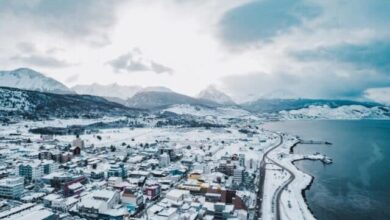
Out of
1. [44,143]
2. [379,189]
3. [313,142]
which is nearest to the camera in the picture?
[379,189]

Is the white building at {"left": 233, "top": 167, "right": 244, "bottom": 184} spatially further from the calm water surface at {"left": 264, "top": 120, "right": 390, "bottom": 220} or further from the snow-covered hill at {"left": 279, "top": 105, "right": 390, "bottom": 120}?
the snow-covered hill at {"left": 279, "top": 105, "right": 390, "bottom": 120}

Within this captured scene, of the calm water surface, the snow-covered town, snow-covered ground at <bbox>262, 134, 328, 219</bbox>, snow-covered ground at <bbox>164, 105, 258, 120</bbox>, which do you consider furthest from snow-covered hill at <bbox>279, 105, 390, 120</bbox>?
the snow-covered town

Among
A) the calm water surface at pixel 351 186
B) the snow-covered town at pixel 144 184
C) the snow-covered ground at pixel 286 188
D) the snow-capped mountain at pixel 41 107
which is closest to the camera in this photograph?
the snow-covered town at pixel 144 184

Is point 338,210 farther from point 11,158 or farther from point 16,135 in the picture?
point 16,135

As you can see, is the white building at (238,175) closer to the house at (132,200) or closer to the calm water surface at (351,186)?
the calm water surface at (351,186)

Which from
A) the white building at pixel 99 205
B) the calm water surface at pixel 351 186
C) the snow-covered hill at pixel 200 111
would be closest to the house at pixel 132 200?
the white building at pixel 99 205

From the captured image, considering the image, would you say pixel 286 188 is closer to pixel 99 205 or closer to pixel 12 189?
pixel 99 205

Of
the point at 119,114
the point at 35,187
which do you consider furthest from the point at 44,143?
the point at 119,114

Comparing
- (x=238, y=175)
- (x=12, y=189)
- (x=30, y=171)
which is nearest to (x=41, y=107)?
(x=30, y=171)
